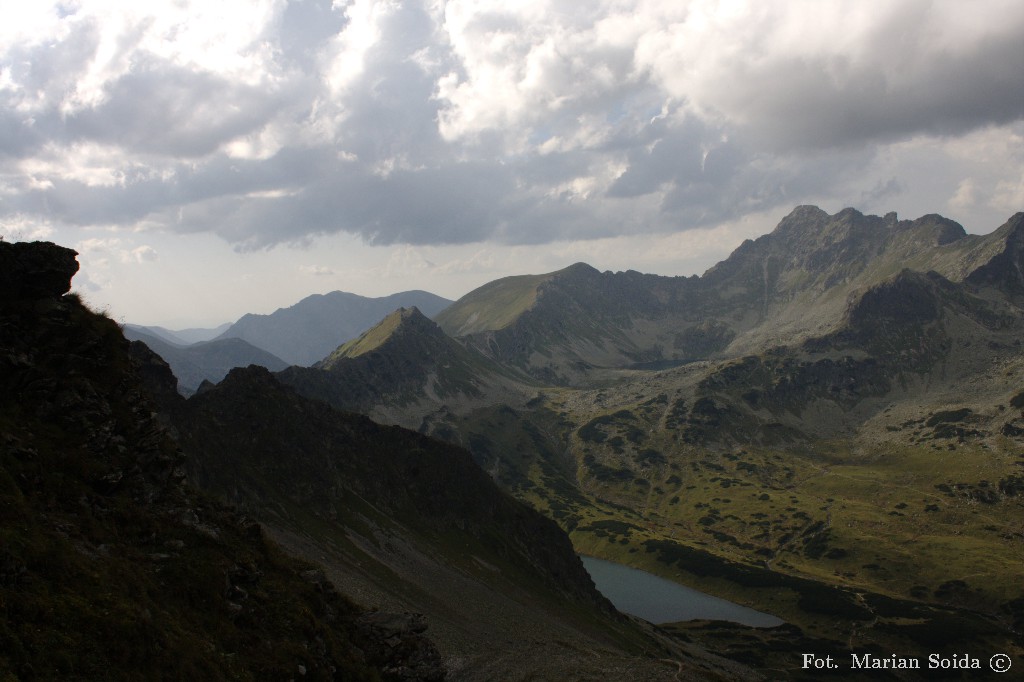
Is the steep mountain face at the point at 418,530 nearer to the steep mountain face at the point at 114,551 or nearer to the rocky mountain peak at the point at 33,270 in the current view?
the steep mountain face at the point at 114,551

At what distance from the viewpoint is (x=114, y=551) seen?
41.8 metres

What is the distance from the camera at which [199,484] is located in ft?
386

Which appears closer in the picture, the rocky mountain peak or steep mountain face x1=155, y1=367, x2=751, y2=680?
the rocky mountain peak

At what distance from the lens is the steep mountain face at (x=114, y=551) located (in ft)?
110

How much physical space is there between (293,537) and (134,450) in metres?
65.7

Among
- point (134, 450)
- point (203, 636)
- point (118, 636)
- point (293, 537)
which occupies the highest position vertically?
point (134, 450)

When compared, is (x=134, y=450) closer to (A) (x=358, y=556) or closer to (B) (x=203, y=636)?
(B) (x=203, y=636)

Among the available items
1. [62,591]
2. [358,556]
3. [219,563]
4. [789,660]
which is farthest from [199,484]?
[789,660]

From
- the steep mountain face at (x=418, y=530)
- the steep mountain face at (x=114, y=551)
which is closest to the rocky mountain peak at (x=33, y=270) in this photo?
the steep mountain face at (x=114, y=551)

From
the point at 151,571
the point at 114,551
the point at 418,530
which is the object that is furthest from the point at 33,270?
the point at 418,530

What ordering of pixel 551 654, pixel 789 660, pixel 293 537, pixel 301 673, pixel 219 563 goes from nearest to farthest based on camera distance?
1. pixel 301 673
2. pixel 219 563
3. pixel 551 654
4. pixel 293 537
5. pixel 789 660

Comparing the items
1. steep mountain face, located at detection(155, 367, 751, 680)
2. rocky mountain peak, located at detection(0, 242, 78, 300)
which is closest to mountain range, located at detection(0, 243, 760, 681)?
rocky mountain peak, located at detection(0, 242, 78, 300)

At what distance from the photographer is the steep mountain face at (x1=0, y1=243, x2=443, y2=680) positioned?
110ft

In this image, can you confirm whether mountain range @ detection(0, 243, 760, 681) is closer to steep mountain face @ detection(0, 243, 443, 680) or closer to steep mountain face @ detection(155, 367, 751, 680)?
steep mountain face @ detection(0, 243, 443, 680)
